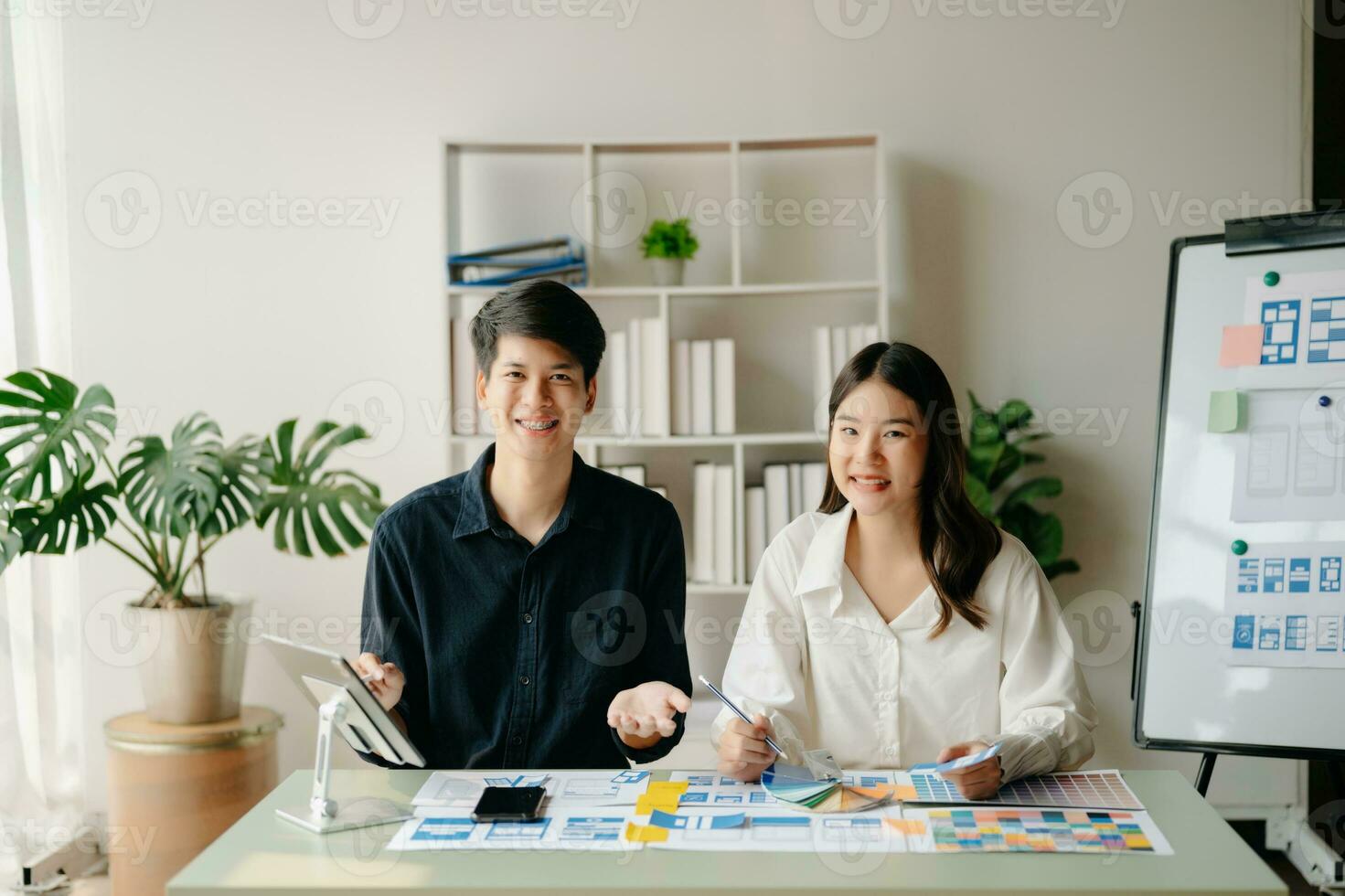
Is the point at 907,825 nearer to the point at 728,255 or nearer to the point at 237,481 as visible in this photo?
the point at 237,481

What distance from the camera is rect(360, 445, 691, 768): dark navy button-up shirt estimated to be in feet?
6.16

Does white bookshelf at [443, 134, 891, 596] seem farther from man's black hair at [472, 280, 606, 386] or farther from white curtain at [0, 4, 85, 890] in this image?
man's black hair at [472, 280, 606, 386]

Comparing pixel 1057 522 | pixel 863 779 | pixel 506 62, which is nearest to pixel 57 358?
pixel 506 62

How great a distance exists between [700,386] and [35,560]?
1.89 m

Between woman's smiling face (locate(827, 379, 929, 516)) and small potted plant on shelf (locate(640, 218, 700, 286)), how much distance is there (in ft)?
4.73

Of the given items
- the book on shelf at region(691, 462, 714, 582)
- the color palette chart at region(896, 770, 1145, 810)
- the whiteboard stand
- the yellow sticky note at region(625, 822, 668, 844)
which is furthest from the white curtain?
the whiteboard stand

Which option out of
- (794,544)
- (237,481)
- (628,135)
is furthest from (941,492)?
(628,135)

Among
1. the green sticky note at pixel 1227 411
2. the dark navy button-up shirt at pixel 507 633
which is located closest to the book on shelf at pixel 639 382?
the dark navy button-up shirt at pixel 507 633

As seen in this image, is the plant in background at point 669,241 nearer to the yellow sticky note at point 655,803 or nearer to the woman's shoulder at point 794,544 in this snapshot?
the woman's shoulder at point 794,544

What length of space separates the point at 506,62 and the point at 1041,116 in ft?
5.33

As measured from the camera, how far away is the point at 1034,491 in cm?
322

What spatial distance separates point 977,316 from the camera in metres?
3.43

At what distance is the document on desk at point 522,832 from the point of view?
1.44 m

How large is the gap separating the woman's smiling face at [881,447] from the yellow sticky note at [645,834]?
2.21 feet
